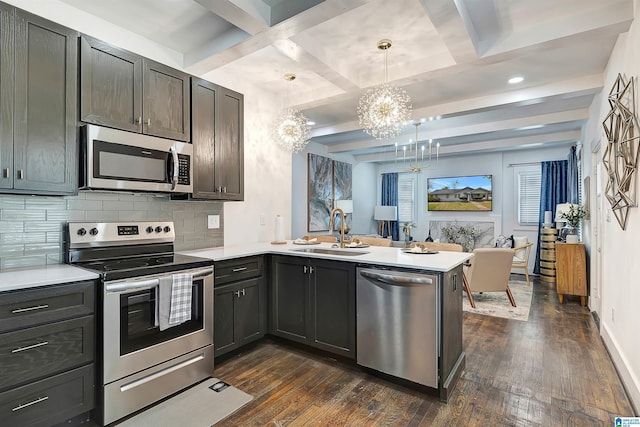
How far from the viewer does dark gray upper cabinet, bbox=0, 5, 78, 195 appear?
1962mm

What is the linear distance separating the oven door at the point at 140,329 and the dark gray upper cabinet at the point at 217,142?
969mm

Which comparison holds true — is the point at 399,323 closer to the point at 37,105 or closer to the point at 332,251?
the point at 332,251

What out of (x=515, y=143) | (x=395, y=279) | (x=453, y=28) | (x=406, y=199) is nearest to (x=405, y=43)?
(x=453, y=28)

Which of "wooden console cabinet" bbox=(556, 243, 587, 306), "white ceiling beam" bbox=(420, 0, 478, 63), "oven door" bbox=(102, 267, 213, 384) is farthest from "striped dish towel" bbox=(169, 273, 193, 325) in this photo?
"wooden console cabinet" bbox=(556, 243, 587, 306)

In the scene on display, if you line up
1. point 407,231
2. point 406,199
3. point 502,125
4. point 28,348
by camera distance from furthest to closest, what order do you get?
point 406,199, point 407,231, point 502,125, point 28,348

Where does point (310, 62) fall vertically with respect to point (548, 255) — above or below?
above

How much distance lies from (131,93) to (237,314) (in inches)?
77.1

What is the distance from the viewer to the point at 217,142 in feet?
10.4

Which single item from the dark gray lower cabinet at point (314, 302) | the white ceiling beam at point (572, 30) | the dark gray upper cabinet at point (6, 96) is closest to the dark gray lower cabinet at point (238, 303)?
the dark gray lower cabinet at point (314, 302)

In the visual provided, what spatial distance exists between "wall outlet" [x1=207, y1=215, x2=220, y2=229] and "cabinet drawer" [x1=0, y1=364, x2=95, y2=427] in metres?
1.69

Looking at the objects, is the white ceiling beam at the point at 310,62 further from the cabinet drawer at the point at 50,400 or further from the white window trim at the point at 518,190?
the white window trim at the point at 518,190

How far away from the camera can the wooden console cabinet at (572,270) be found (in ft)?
15.1

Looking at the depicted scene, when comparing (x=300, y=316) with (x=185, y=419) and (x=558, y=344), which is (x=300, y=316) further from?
(x=558, y=344)

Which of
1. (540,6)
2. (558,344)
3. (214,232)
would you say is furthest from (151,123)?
(558,344)
